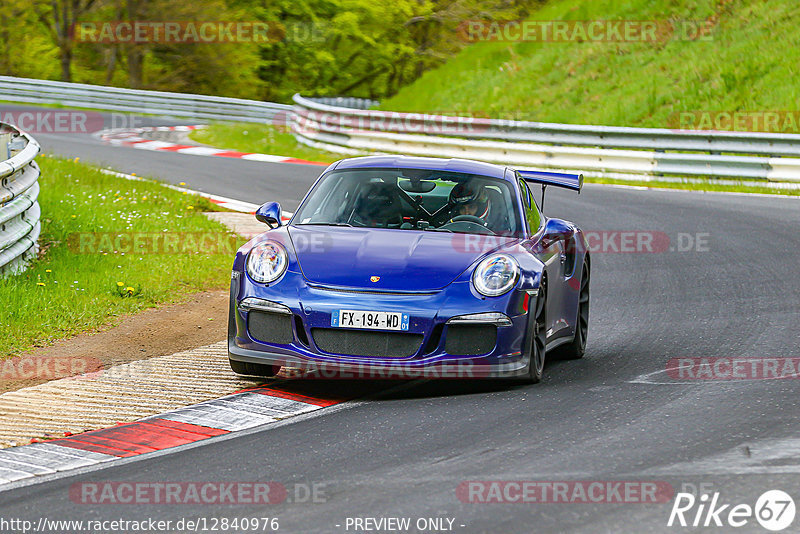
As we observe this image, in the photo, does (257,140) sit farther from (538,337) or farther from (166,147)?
(538,337)

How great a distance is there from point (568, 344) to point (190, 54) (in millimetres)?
36862

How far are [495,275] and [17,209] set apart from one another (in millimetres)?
4914

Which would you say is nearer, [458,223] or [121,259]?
[458,223]

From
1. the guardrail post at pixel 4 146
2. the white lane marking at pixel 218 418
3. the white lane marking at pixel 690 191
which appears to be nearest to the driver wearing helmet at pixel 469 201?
the white lane marking at pixel 218 418

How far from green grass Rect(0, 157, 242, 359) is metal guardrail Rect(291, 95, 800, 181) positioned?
299 inches

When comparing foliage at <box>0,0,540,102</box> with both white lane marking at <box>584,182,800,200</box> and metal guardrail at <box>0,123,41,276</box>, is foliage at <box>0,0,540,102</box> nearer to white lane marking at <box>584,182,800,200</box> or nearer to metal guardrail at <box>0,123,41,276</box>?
white lane marking at <box>584,182,800,200</box>

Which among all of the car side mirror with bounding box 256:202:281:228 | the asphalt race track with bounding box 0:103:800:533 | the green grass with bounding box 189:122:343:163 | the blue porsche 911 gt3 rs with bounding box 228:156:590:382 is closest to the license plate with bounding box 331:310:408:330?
the blue porsche 911 gt3 rs with bounding box 228:156:590:382

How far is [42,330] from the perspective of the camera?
27.8 feet

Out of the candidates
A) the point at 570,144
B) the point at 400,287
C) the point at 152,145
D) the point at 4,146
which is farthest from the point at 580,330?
the point at 152,145

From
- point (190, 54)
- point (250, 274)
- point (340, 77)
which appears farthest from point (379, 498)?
point (340, 77)

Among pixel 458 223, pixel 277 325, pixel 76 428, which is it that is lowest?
pixel 76 428

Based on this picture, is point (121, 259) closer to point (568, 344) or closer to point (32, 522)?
point (568, 344)

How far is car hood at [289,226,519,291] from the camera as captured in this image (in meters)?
6.73

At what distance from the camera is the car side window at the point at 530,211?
789cm
